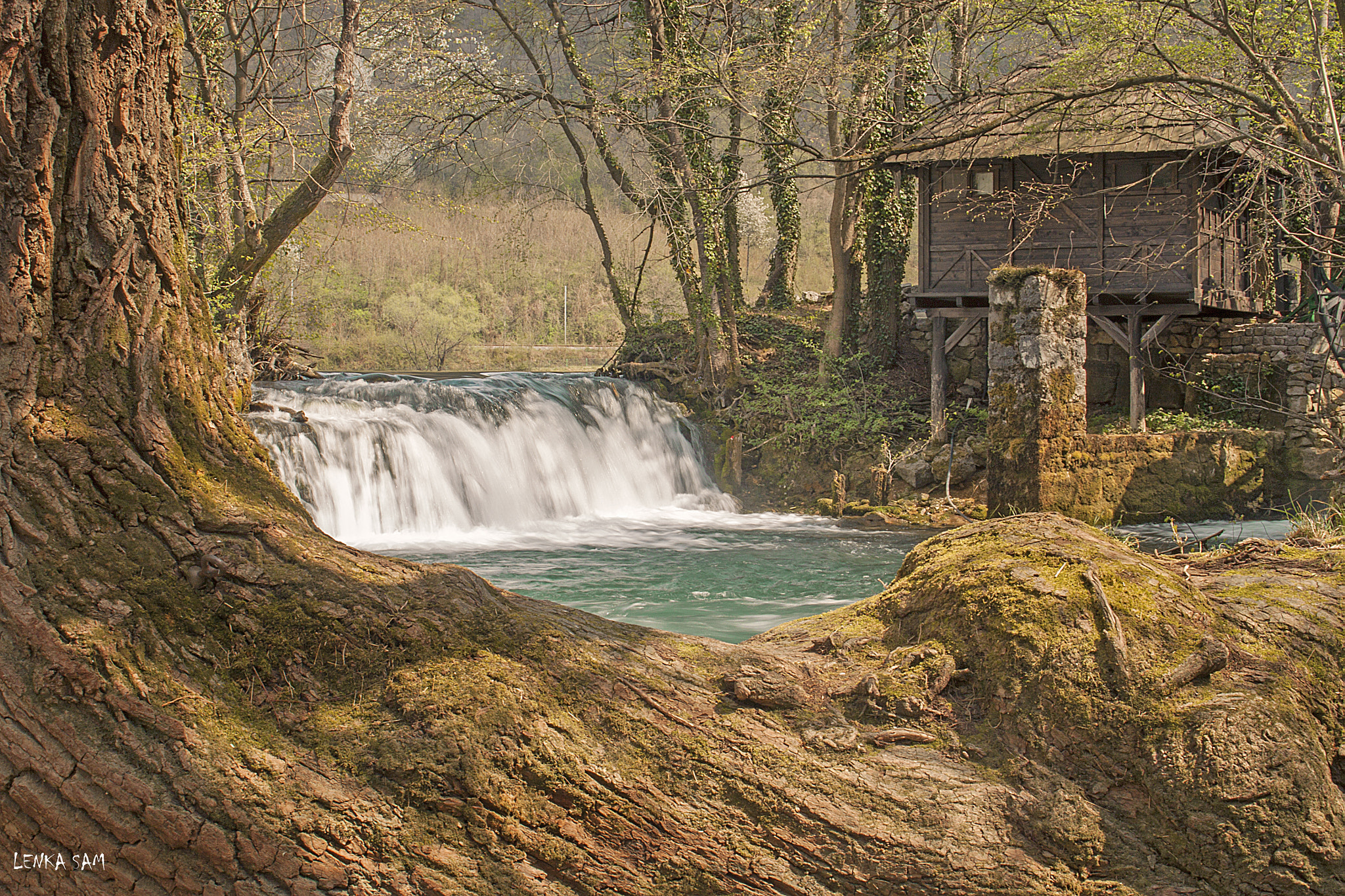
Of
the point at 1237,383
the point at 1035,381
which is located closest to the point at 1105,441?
the point at 1035,381

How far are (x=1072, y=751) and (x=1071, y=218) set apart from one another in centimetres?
1613

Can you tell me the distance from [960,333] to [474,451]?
9.05 metres

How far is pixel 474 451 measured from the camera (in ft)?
43.6

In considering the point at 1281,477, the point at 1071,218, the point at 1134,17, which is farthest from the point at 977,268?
the point at 1134,17

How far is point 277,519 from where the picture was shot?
2355 mm

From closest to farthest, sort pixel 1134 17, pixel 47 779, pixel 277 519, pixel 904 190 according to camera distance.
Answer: pixel 47 779, pixel 277 519, pixel 1134 17, pixel 904 190

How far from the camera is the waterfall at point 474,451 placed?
11680mm

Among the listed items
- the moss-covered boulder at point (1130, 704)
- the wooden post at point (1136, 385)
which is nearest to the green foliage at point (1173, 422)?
the wooden post at point (1136, 385)

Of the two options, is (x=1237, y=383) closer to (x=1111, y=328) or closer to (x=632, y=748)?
(x=1111, y=328)

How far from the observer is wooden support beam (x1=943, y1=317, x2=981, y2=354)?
1712 cm

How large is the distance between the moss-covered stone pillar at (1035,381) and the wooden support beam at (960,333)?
21.6 ft

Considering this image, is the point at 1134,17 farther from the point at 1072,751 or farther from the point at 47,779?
the point at 47,779

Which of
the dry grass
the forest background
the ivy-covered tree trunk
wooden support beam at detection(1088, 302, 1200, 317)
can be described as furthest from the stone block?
the dry grass

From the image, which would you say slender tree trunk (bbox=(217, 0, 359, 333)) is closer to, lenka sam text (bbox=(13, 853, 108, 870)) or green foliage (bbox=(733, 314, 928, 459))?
green foliage (bbox=(733, 314, 928, 459))
